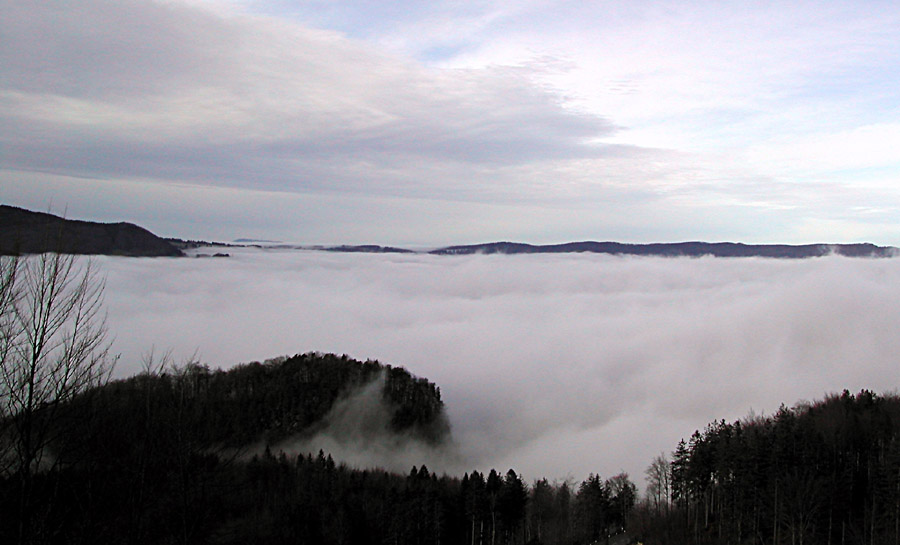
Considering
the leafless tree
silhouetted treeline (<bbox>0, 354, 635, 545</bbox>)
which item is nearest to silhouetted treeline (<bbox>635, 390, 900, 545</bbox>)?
silhouetted treeline (<bbox>0, 354, 635, 545</bbox>)

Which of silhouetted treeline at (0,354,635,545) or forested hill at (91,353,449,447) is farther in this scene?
forested hill at (91,353,449,447)

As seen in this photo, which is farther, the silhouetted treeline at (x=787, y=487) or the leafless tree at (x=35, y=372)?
the silhouetted treeline at (x=787, y=487)

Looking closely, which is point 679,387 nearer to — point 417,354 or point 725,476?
point 417,354

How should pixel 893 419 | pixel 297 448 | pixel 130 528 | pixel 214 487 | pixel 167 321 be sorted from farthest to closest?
pixel 167 321
pixel 297 448
pixel 893 419
pixel 214 487
pixel 130 528

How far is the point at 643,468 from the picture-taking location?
253ft

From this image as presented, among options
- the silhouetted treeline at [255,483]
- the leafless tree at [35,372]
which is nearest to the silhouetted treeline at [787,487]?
the silhouetted treeline at [255,483]

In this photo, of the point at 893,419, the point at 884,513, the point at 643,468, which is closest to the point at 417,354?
the point at 643,468

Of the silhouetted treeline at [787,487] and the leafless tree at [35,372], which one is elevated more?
the leafless tree at [35,372]

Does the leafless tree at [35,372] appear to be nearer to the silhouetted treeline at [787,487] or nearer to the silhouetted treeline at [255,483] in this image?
the silhouetted treeline at [255,483]

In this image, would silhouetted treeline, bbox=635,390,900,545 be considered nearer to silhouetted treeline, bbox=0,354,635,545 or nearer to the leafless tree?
silhouetted treeline, bbox=0,354,635,545

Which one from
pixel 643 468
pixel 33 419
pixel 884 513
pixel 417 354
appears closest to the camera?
pixel 33 419

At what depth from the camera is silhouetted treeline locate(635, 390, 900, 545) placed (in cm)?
3825

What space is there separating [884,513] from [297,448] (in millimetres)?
70458

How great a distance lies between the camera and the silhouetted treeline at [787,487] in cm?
3825
